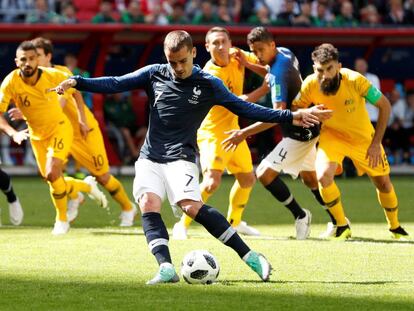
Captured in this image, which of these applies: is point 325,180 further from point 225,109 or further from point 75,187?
point 75,187

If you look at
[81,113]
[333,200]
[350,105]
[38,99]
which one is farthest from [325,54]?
[38,99]

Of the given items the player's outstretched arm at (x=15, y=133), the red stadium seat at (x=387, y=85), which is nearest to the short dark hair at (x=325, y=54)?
the player's outstretched arm at (x=15, y=133)

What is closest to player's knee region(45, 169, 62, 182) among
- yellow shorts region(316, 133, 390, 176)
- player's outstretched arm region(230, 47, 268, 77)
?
player's outstretched arm region(230, 47, 268, 77)

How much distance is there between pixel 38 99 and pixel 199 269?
16.0 feet

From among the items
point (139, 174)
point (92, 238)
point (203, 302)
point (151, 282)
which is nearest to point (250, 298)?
point (203, 302)

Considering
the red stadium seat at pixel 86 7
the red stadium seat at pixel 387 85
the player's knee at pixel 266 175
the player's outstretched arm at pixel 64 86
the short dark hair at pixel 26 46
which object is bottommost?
the red stadium seat at pixel 387 85

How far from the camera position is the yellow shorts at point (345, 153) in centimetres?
1212

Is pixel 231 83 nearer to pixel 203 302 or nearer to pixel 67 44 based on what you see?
pixel 203 302

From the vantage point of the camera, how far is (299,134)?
41.5ft

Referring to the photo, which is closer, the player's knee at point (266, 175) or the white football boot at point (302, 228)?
the white football boot at point (302, 228)

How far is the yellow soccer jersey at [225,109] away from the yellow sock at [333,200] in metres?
1.28

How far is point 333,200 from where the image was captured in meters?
12.3

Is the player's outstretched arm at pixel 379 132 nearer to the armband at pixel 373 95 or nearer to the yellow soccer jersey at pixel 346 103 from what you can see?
the armband at pixel 373 95

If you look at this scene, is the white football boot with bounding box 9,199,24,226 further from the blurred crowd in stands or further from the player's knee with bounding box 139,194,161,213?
the blurred crowd in stands
